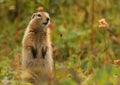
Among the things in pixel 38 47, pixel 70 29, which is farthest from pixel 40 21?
pixel 70 29

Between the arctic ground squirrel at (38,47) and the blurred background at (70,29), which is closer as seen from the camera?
the arctic ground squirrel at (38,47)

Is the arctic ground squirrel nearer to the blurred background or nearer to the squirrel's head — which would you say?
the squirrel's head

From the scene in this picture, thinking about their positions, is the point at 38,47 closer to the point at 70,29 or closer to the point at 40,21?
the point at 40,21

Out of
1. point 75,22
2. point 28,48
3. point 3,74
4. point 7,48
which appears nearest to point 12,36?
point 7,48

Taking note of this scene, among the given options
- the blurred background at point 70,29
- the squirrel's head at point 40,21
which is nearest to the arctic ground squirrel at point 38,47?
the squirrel's head at point 40,21

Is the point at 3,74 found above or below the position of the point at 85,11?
below

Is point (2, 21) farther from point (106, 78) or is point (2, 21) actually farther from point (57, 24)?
point (106, 78)

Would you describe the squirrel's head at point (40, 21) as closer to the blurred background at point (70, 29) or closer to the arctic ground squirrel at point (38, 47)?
the arctic ground squirrel at point (38, 47)

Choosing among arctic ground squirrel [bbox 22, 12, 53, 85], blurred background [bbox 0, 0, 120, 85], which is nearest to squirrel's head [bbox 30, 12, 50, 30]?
arctic ground squirrel [bbox 22, 12, 53, 85]

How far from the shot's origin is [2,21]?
10945 millimetres

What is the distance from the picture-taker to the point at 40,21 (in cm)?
694

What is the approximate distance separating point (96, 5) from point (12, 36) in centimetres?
177

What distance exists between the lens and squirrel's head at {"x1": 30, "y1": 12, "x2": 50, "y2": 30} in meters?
6.73

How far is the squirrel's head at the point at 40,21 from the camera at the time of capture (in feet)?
22.1
